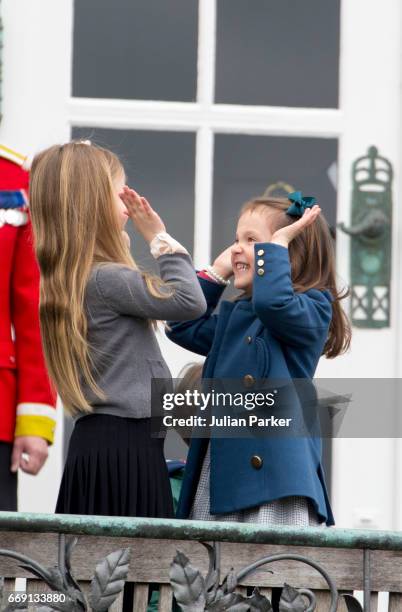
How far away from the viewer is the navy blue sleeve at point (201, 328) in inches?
148

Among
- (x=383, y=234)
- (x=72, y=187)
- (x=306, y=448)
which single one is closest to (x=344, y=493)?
(x=383, y=234)

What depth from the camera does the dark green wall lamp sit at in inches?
177

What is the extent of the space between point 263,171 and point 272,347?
3.95ft

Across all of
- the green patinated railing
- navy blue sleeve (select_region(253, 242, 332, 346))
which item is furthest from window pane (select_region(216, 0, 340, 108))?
the green patinated railing

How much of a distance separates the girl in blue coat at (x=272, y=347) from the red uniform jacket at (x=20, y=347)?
0.54 meters

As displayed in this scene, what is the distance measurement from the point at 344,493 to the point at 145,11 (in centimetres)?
157

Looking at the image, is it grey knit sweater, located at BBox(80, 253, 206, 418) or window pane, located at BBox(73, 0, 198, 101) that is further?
window pane, located at BBox(73, 0, 198, 101)

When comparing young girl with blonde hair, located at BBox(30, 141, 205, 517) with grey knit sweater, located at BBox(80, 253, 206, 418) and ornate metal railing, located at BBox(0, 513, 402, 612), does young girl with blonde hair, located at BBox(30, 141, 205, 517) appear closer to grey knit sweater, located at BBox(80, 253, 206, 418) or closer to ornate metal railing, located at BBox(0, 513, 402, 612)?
grey knit sweater, located at BBox(80, 253, 206, 418)

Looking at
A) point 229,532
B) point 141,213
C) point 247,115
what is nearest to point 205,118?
point 247,115

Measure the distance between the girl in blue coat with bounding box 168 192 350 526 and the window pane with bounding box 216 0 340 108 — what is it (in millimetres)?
1011

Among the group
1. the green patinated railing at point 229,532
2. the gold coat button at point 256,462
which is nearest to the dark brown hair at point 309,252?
the gold coat button at point 256,462

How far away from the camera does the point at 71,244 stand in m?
3.51

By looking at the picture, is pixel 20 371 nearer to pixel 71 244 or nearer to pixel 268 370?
pixel 71 244

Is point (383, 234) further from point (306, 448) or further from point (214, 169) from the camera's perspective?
point (306, 448)
